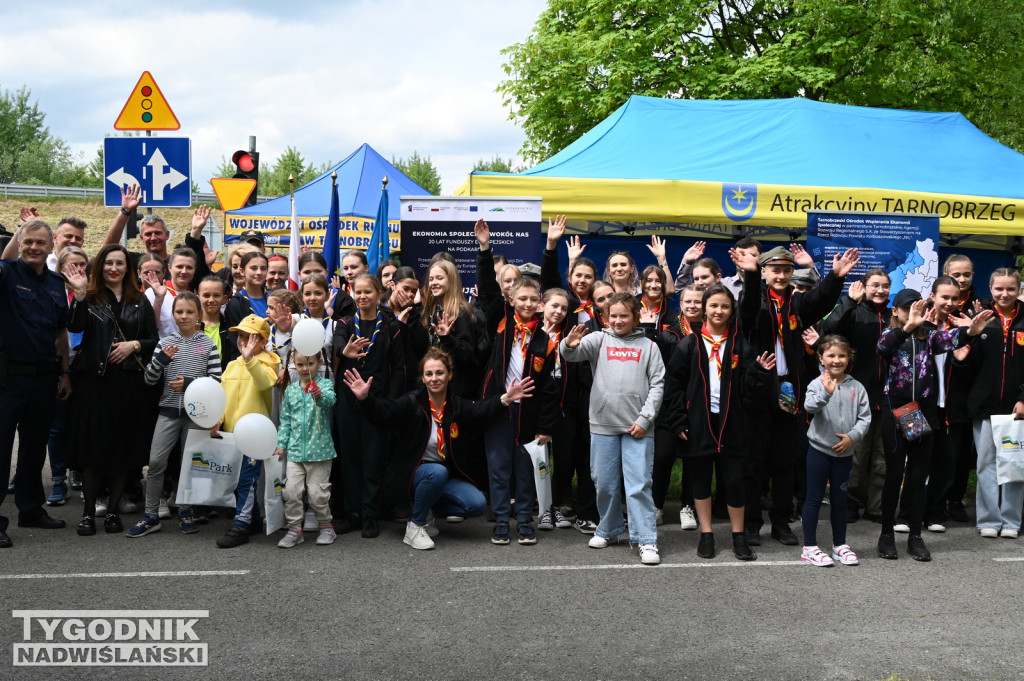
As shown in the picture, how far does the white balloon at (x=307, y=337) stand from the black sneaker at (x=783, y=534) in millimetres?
3425

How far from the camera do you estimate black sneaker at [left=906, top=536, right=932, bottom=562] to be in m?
6.16

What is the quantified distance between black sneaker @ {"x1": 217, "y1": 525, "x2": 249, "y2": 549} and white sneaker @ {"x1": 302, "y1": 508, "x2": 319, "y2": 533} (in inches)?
17.6

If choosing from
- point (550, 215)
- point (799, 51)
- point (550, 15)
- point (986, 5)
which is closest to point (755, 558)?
point (550, 215)

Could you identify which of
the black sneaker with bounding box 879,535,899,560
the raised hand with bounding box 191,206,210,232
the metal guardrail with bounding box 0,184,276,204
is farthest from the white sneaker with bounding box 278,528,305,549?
the metal guardrail with bounding box 0,184,276,204

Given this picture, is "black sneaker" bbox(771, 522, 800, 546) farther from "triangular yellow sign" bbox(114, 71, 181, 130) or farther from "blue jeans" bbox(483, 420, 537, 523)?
"triangular yellow sign" bbox(114, 71, 181, 130)

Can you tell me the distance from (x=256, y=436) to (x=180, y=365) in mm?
971

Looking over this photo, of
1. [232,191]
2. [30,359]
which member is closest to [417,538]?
[30,359]

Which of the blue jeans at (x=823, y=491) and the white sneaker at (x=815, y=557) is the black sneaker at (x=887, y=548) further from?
the white sneaker at (x=815, y=557)

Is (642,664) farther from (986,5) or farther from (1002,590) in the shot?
(986,5)

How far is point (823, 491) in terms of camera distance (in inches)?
245

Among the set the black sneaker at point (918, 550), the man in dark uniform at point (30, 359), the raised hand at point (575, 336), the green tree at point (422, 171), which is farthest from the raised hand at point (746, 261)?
the green tree at point (422, 171)

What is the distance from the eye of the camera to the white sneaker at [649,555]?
5980 mm

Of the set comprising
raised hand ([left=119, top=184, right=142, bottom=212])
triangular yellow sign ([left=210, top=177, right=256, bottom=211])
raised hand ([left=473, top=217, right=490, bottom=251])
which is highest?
triangular yellow sign ([left=210, top=177, right=256, bottom=211])

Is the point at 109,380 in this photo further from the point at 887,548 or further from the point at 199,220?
the point at 887,548
